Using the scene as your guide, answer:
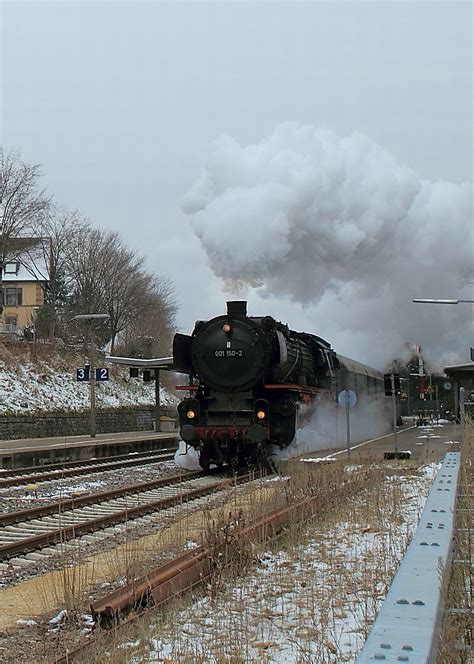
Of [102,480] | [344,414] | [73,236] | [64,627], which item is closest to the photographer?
[64,627]

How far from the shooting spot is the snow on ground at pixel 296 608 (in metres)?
4.68

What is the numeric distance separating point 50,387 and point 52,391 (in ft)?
1.38

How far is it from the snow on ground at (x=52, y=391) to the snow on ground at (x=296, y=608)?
2458 centimetres

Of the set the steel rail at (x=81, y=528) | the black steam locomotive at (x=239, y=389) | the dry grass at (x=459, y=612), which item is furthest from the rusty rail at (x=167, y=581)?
the black steam locomotive at (x=239, y=389)

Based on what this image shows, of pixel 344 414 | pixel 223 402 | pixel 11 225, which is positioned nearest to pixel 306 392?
pixel 223 402

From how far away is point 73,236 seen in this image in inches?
2057

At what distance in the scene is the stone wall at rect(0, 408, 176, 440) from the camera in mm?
30094

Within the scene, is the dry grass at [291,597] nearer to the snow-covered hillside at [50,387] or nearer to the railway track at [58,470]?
the railway track at [58,470]

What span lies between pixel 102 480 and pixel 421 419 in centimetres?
2922

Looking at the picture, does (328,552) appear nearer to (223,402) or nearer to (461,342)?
(223,402)

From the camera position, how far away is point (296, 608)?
5.76m

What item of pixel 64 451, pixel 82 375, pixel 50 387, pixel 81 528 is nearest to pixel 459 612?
pixel 81 528

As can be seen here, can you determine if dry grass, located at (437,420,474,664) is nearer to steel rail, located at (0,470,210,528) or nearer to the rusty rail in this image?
the rusty rail

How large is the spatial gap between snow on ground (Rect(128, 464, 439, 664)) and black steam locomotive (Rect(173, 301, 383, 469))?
25.9ft
